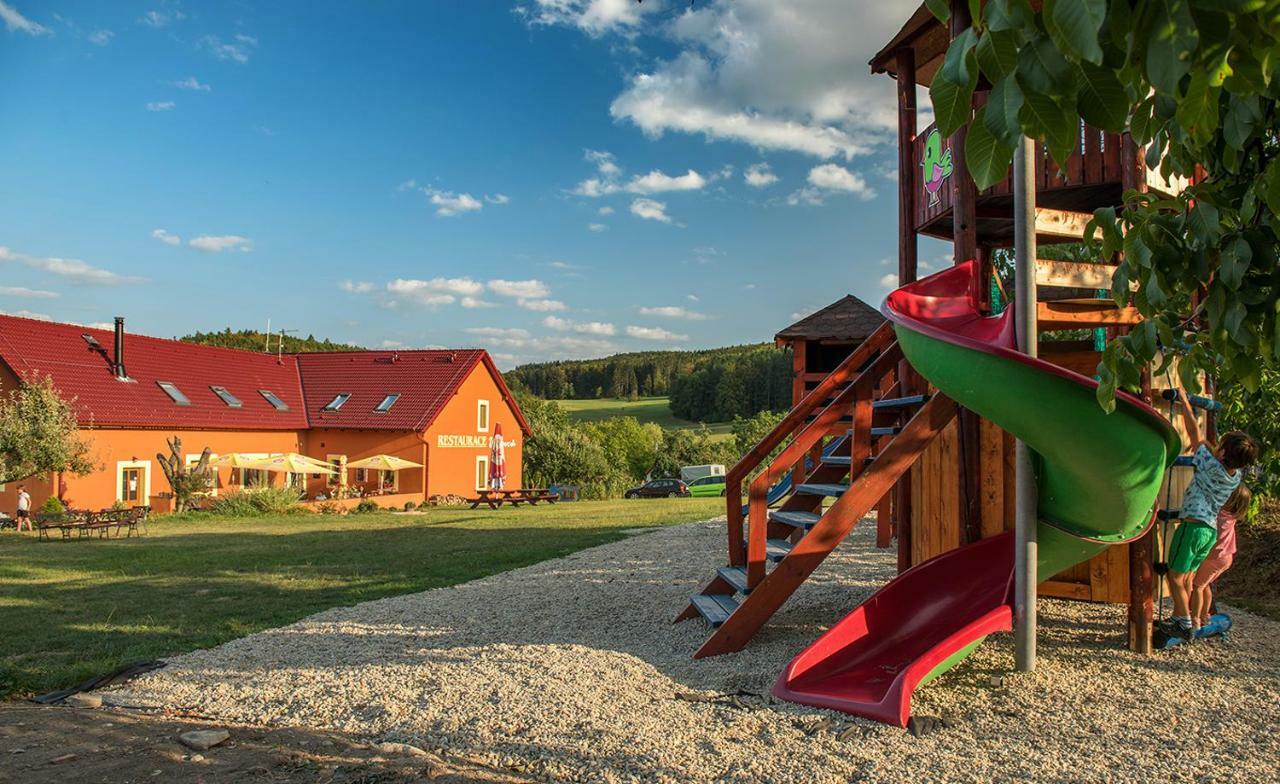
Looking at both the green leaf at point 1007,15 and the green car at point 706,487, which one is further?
the green car at point 706,487

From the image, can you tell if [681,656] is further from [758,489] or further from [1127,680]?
[1127,680]

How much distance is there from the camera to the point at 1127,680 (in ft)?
17.3

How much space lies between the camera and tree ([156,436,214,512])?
26.4 m

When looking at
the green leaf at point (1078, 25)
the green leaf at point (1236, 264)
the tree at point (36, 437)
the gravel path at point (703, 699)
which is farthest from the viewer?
the tree at point (36, 437)

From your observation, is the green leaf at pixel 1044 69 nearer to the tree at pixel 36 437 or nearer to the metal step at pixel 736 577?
the metal step at pixel 736 577

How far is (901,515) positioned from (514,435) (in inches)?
1324

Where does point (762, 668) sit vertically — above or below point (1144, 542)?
below

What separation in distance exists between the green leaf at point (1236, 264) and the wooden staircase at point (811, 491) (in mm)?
3404

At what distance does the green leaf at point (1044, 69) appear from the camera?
1407 millimetres

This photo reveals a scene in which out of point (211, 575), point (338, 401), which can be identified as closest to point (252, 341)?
point (338, 401)

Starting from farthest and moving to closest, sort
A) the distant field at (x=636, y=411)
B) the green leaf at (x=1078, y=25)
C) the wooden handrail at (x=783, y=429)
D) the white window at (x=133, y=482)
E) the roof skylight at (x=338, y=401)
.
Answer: the distant field at (x=636, y=411), the roof skylight at (x=338, y=401), the white window at (x=133, y=482), the wooden handrail at (x=783, y=429), the green leaf at (x=1078, y=25)

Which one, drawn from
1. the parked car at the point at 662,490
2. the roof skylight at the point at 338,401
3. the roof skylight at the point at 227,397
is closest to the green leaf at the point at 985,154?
the roof skylight at the point at 227,397

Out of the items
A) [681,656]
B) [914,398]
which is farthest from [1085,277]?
[681,656]

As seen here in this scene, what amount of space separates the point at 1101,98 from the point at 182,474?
1173 inches
